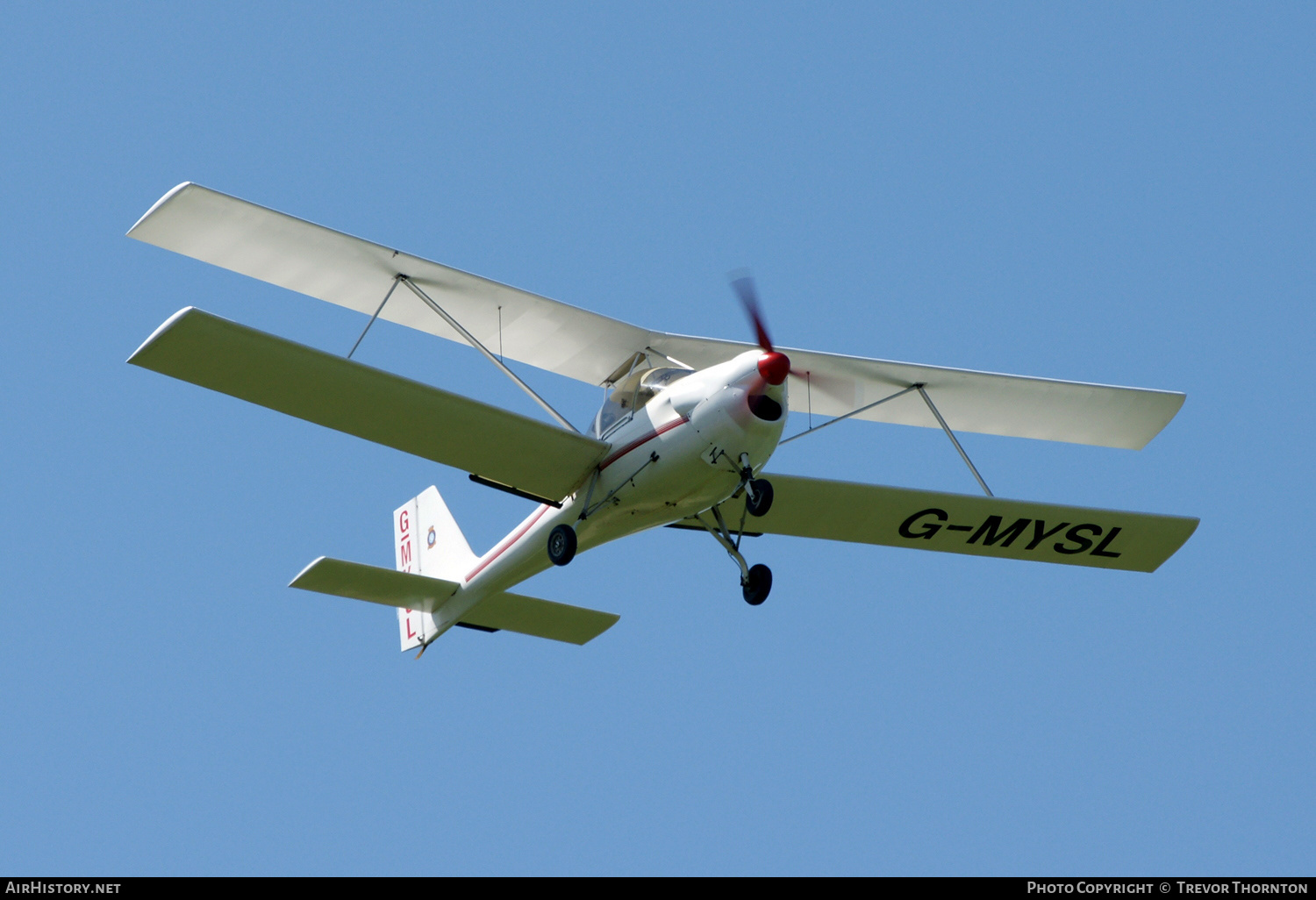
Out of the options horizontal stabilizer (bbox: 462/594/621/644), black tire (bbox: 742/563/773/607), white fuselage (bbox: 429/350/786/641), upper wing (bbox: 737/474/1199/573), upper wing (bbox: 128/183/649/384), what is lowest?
black tire (bbox: 742/563/773/607)

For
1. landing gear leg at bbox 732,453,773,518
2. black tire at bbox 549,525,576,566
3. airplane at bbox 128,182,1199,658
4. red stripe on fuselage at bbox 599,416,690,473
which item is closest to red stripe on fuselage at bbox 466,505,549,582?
airplane at bbox 128,182,1199,658

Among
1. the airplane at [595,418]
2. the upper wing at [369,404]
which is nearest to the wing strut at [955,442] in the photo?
the airplane at [595,418]

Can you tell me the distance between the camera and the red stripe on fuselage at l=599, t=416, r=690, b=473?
13.5 meters

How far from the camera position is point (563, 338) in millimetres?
15500

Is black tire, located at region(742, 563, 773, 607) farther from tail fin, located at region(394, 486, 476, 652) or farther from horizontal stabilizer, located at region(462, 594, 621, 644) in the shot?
tail fin, located at region(394, 486, 476, 652)

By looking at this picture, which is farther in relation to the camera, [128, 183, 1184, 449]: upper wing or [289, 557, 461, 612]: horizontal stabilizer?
[289, 557, 461, 612]: horizontal stabilizer

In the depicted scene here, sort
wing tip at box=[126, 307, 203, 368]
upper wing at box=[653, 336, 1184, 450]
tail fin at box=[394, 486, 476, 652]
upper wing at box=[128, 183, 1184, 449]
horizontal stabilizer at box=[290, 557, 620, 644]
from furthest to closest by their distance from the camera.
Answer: tail fin at box=[394, 486, 476, 652] < upper wing at box=[653, 336, 1184, 450] < horizontal stabilizer at box=[290, 557, 620, 644] < upper wing at box=[128, 183, 1184, 449] < wing tip at box=[126, 307, 203, 368]

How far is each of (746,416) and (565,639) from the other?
16.3ft

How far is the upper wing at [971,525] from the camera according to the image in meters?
15.2

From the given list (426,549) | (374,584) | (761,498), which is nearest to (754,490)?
(761,498)

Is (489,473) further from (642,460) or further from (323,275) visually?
(323,275)

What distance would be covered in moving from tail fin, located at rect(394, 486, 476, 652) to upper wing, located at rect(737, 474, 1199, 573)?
376 centimetres

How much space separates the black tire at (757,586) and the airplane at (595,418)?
0.06 feet
